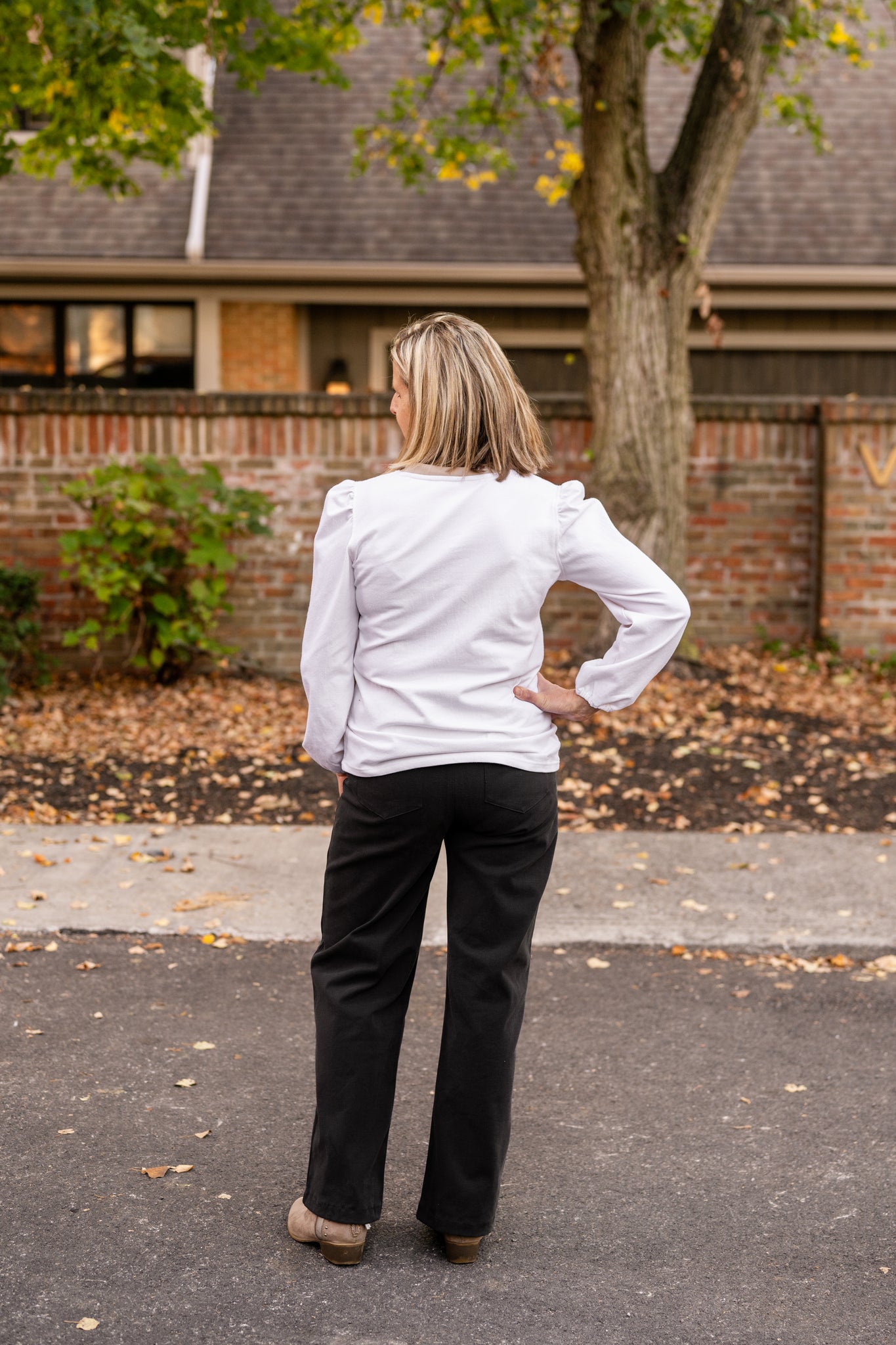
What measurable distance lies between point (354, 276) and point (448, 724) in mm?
10918

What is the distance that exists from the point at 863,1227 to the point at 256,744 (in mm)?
4983

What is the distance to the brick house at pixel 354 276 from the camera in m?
12.8

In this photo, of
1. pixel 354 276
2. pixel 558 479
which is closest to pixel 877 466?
pixel 558 479

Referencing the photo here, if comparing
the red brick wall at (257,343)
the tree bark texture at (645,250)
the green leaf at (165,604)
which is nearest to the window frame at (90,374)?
the red brick wall at (257,343)

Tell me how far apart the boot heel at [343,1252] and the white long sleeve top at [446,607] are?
0.99 metres

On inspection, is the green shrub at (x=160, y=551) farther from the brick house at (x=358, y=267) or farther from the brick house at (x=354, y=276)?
the brick house at (x=354, y=276)

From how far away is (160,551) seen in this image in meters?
8.45

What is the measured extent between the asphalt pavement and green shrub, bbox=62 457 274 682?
154 inches

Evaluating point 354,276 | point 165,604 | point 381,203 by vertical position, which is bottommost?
point 165,604

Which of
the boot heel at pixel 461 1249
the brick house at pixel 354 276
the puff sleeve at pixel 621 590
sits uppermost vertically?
the brick house at pixel 354 276

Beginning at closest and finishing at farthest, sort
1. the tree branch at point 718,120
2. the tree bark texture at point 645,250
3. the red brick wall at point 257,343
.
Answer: the tree branch at point 718,120
the tree bark texture at point 645,250
the red brick wall at point 257,343

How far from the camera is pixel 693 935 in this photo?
4.86 meters

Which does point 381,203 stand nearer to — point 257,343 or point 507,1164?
point 257,343

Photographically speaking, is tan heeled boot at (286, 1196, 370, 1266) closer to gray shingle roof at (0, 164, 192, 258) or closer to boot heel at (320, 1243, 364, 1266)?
boot heel at (320, 1243, 364, 1266)
